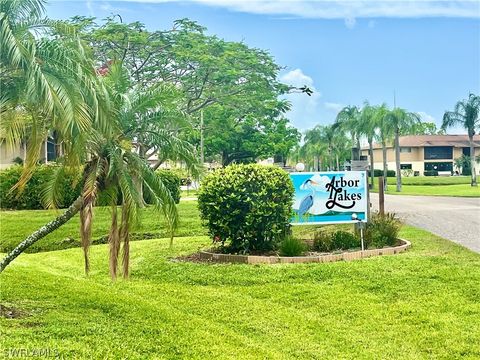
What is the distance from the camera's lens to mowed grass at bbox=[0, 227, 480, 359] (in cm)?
549

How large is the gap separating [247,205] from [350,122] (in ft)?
138

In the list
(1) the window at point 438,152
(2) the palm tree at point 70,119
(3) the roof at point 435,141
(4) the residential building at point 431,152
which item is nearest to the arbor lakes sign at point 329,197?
(2) the palm tree at point 70,119

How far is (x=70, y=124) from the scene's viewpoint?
5273 mm

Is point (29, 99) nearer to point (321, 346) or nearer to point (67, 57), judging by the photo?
point (67, 57)

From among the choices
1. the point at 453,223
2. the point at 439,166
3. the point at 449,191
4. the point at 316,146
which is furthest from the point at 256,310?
the point at 439,166

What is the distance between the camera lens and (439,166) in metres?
76.4

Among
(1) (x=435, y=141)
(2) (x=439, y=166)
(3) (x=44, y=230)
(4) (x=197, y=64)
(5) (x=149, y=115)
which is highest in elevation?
(4) (x=197, y=64)

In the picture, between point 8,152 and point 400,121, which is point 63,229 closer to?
point 8,152

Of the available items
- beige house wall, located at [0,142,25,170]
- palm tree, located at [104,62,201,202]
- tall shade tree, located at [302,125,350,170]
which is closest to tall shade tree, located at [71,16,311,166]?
beige house wall, located at [0,142,25,170]

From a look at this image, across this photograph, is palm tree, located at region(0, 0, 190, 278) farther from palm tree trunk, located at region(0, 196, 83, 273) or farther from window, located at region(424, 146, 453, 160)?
window, located at region(424, 146, 453, 160)

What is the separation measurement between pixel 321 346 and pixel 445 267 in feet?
12.8

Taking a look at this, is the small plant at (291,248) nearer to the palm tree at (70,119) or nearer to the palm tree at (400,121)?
the palm tree at (70,119)

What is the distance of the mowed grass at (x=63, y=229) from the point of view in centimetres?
1550

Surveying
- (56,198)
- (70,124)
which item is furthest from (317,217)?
(70,124)
